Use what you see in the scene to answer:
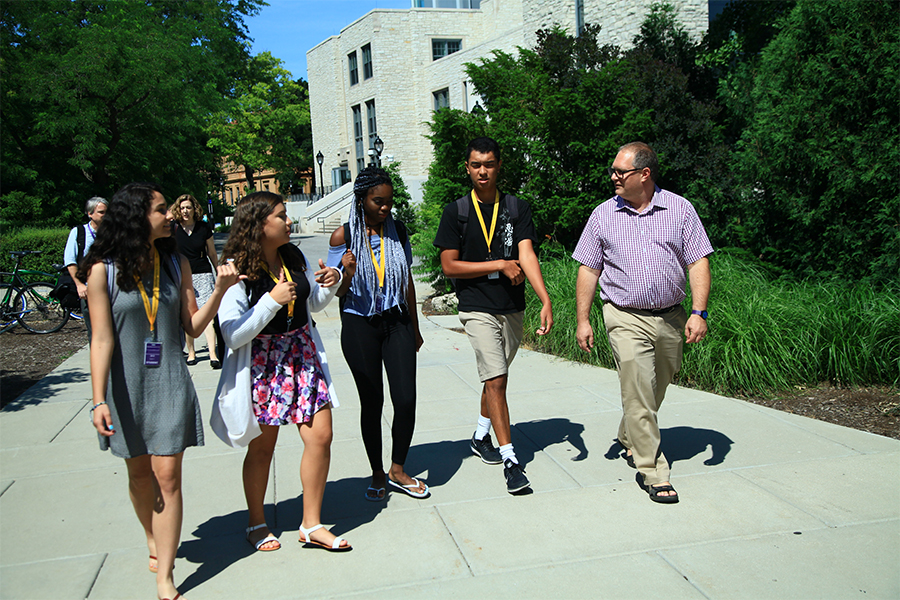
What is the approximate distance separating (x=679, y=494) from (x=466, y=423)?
6.26 feet

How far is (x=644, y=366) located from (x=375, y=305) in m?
1.59

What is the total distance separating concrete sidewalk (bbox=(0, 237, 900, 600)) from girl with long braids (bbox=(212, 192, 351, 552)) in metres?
0.33

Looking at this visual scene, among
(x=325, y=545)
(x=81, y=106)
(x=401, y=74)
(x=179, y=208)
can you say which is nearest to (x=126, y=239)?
(x=325, y=545)

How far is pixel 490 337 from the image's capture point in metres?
4.28

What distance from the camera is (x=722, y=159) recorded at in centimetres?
1055

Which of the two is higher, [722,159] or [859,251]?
[722,159]

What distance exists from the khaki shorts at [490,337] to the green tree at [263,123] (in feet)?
148

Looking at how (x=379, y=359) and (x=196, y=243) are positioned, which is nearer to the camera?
(x=379, y=359)

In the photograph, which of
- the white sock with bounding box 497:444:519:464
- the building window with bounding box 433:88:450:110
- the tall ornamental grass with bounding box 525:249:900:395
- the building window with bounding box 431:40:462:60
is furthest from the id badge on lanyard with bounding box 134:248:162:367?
the building window with bounding box 431:40:462:60

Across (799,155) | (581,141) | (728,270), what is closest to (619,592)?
(728,270)

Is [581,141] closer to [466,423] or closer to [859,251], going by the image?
[859,251]

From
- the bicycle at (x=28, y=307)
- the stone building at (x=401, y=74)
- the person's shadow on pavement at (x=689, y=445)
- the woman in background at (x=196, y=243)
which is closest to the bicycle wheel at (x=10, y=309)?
the bicycle at (x=28, y=307)

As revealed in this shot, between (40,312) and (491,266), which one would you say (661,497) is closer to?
(491,266)

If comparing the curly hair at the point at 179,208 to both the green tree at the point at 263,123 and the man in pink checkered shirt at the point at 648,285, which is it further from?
the green tree at the point at 263,123
